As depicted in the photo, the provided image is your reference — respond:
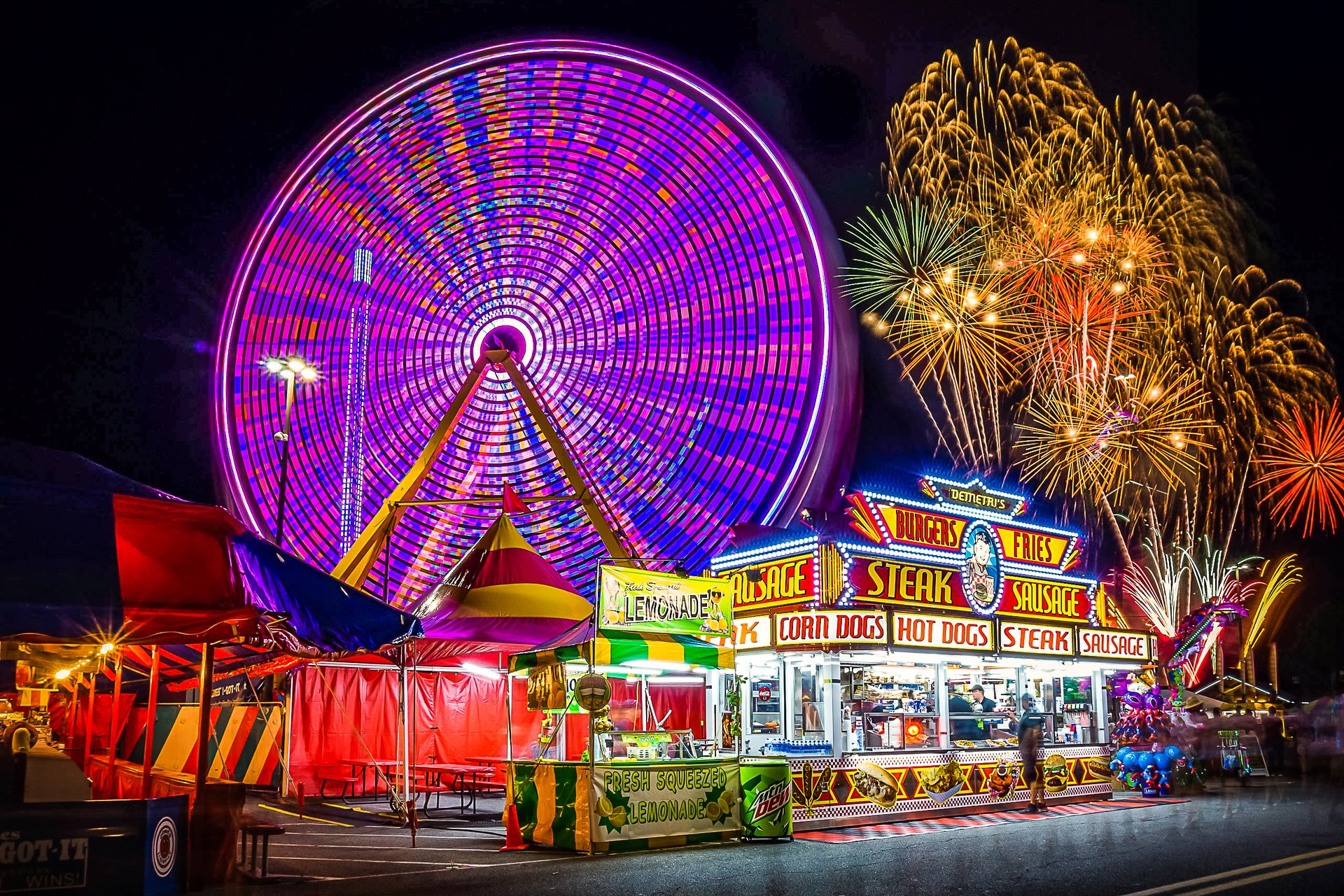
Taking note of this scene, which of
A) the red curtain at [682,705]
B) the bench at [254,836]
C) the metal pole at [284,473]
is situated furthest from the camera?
the red curtain at [682,705]

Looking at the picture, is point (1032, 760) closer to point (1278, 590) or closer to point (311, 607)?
point (311, 607)

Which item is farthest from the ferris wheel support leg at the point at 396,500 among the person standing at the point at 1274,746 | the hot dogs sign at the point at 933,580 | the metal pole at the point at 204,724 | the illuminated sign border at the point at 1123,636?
the person standing at the point at 1274,746

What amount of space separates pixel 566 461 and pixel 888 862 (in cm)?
1474

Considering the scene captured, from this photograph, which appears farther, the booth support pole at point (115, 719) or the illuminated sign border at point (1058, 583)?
the illuminated sign border at point (1058, 583)

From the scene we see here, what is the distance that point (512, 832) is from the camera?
11.9m

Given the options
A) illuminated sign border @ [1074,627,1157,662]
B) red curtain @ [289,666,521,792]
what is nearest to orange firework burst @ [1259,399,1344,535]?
illuminated sign border @ [1074,627,1157,662]

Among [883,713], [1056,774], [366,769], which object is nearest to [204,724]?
[883,713]

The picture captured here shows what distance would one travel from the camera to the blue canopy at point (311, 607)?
9773 millimetres

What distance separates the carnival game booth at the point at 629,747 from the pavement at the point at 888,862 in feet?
1.18

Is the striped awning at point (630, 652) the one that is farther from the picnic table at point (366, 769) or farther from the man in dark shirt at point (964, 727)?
the picnic table at point (366, 769)

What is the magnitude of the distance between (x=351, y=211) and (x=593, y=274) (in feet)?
19.7

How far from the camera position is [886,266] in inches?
862

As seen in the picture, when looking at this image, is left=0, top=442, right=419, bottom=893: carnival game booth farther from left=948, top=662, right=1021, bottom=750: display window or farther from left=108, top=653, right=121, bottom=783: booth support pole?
left=948, top=662, right=1021, bottom=750: display window

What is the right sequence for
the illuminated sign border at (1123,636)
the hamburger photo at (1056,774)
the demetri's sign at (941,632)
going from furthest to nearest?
1. the illuminated sign border at (1123,636)
2. the hamburger photo at (1056,774)
3. the demetri's sign at (941,632)
